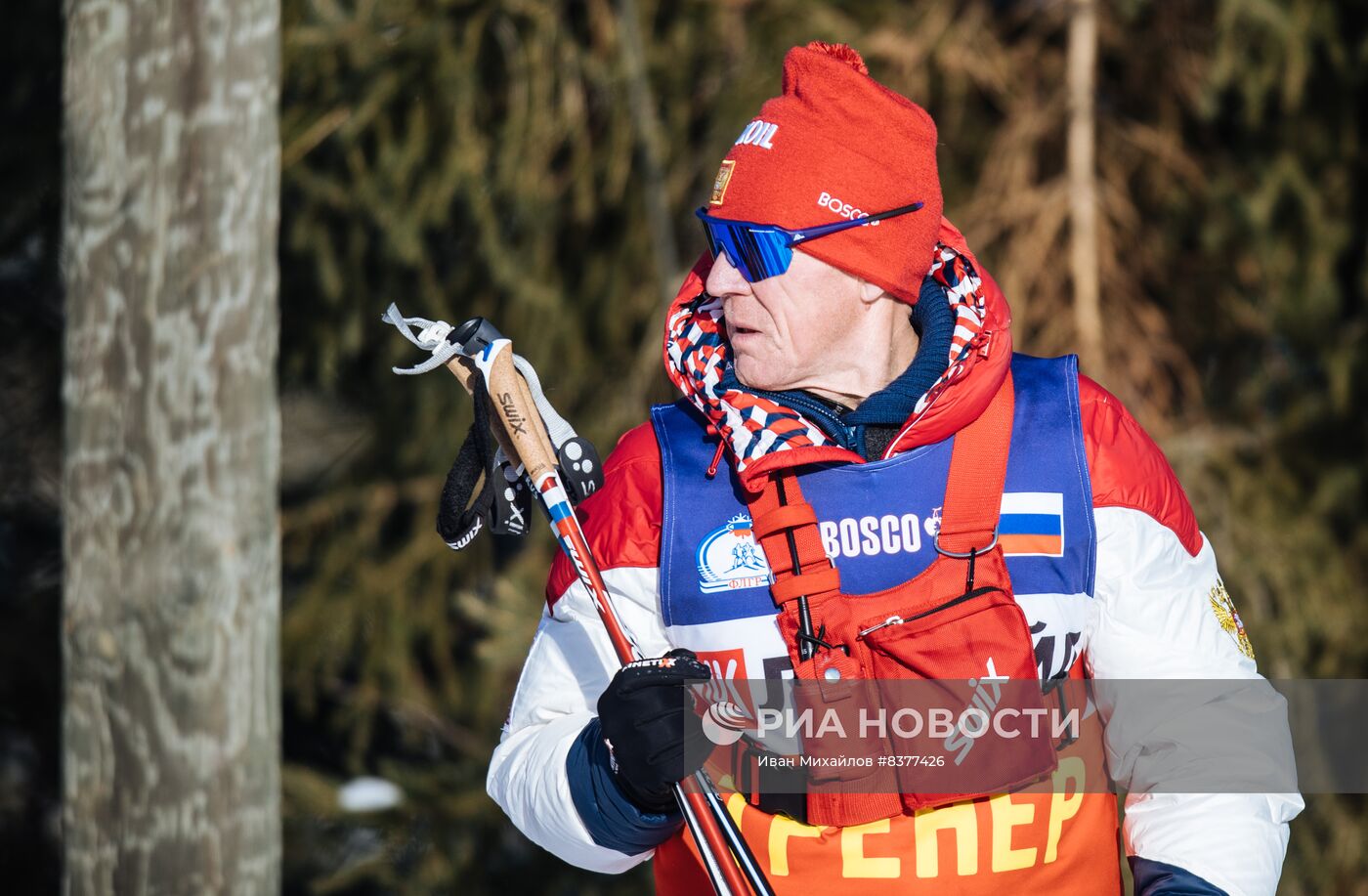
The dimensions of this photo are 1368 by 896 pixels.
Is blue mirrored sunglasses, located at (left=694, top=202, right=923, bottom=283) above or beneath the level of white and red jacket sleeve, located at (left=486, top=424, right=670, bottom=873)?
above

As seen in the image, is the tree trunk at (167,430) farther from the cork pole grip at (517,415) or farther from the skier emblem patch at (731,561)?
the skier emblem patch at (731,561)

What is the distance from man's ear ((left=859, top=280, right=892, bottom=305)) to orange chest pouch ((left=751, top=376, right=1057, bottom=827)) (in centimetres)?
30

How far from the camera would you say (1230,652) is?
1.71 m

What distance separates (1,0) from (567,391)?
2173mm

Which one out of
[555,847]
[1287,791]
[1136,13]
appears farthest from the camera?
[1136,13]

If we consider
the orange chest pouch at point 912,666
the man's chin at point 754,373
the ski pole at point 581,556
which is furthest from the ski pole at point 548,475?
the man's chin at point 754,373

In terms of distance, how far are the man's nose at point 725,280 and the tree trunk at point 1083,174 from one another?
2.49 meters

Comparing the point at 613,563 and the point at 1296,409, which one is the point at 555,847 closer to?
the point at 613,563

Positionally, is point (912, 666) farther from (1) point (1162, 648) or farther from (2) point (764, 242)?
(2) point (764, 242)

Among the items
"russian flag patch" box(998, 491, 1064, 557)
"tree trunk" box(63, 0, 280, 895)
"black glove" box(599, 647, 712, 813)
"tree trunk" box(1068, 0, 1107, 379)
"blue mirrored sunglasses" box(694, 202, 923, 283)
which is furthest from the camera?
"tree trunk" box(1068, 0, 1107, 379)

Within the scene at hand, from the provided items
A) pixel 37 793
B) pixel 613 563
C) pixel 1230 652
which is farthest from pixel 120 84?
pixel 37 793

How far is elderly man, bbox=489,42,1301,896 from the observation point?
65.7 inches

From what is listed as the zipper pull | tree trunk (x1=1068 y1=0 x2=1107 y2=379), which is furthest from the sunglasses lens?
tree trunk (x1=1068 y1=0 x2=1107 y2=379)

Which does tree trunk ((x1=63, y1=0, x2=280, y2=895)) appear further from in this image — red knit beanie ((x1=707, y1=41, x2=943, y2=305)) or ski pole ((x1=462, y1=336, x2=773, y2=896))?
red knit beanie ((x1=707, y1=41, x2=943, y2=305))
